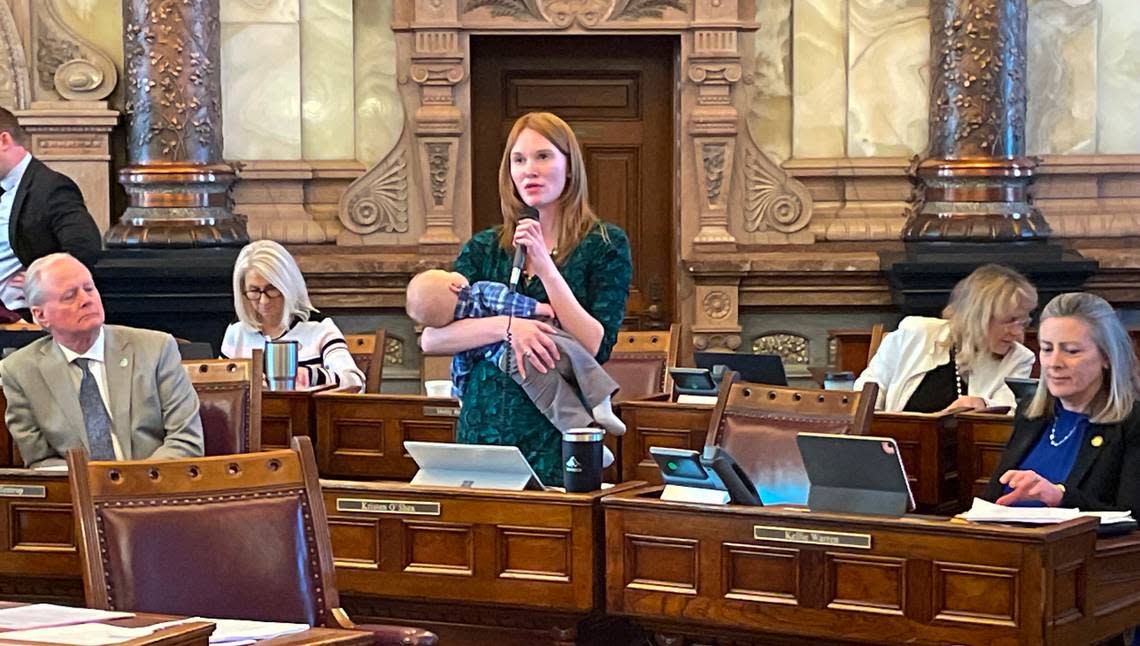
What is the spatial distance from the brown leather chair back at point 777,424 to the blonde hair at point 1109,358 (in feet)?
1.87

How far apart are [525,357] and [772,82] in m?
5.58

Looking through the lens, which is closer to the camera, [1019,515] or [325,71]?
[1019,515]

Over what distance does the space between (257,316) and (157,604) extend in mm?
3305

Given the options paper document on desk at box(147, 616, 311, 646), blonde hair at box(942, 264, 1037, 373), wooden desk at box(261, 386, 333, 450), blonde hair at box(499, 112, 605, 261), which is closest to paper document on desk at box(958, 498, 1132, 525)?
blonde hair at box(499, 112, 605, 261)

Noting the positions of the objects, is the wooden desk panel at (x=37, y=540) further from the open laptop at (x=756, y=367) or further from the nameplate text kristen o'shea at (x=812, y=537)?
the open laptop at (x=756, y=367)

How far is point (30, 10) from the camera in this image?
30.0ft

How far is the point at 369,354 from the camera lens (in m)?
7.23

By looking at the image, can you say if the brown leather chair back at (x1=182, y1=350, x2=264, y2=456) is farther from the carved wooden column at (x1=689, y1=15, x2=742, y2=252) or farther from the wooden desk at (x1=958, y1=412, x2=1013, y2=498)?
the carved wooden column at (x1=689, y1=15, x2=742, y2=252)

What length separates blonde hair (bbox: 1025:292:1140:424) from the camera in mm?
4480

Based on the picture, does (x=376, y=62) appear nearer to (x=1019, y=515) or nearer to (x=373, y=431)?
(x=373, y=431)

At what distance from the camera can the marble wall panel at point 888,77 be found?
30.9 ft

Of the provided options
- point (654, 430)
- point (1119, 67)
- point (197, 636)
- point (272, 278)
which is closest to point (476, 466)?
point (197, 636)

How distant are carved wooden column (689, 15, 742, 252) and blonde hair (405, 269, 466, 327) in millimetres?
5215

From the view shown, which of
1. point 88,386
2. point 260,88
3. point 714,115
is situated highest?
point 260,88
